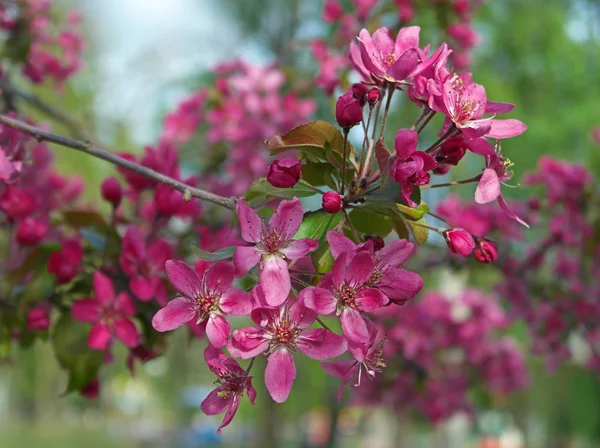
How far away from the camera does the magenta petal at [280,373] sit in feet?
3.23

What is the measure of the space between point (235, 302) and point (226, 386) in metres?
0.12

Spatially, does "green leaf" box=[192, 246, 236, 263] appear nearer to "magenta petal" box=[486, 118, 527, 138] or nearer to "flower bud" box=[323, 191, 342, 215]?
"flower bud" box=[323, 191, 342, 215]

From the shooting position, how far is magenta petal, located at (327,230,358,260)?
38.0 inches

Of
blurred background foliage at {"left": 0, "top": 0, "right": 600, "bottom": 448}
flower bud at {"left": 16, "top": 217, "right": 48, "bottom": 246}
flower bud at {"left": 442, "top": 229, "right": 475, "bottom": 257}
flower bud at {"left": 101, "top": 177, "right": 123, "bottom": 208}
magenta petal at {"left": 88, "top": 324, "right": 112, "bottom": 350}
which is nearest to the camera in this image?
flower bud at {"left": 442, "top": 229, "right": 475, "bottom": 257}

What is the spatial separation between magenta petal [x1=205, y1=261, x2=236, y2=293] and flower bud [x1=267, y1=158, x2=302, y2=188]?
0.45 feet

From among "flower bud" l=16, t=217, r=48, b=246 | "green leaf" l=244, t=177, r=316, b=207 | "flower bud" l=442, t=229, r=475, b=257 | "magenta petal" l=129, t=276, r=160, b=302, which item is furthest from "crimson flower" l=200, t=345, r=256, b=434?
"flower bud" l=16, t=217, r=48, b=246

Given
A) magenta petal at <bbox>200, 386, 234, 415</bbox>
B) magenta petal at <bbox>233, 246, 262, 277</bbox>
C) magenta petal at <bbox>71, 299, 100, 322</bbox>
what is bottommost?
magenta petal at <bbox>200, 386, 234, 415</bbox>

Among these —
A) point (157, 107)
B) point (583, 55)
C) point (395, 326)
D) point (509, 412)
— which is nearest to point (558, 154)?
point (583, 55)

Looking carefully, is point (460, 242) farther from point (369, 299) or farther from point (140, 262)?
point (140, 262)

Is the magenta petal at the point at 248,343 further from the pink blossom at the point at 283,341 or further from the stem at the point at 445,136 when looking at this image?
the stem at the point at 445,136

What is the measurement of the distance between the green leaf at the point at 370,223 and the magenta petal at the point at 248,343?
0.29m

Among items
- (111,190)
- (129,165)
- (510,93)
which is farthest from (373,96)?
(510,93)

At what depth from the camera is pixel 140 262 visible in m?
1.52

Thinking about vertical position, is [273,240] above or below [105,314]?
above
